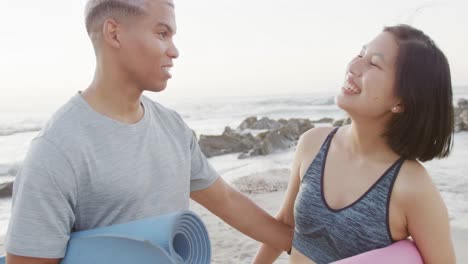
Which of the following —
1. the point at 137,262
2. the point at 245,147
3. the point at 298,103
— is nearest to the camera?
the point at 137,262

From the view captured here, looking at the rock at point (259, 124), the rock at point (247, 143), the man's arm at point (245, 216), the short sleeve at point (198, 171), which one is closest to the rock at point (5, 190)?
the rock at point (247, 143)

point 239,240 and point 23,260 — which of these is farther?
point 239,240

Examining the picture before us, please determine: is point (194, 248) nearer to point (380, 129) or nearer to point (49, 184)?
point (49, 184)

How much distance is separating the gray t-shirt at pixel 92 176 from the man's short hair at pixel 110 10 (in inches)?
12.4

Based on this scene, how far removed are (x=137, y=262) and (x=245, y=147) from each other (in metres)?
8.68

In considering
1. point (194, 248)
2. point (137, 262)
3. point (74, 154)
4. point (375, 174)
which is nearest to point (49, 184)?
point (74, 154)

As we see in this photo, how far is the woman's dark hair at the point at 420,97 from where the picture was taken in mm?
2158

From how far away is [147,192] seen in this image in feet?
6.90

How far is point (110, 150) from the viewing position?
6.59ft

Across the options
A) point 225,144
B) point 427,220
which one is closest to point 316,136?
point 427,220

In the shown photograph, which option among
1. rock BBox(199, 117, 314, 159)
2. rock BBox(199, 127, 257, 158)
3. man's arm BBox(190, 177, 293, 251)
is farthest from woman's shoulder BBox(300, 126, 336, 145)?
rock BBox(199, 127, 257, 158)

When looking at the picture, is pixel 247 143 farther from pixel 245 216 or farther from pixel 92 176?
pixel 92 176

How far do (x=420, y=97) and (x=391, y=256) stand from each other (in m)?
0.66

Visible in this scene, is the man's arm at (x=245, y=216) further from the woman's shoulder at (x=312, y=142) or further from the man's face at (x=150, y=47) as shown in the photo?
the man's face at (x=150, y=47)
